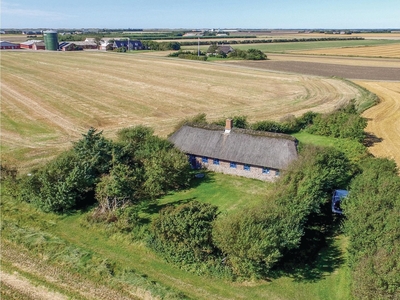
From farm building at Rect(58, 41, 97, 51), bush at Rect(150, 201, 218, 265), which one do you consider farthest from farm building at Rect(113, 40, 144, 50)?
bush at Rect(150, 201, 218, 265)

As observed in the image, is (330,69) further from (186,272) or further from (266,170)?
(186,272)

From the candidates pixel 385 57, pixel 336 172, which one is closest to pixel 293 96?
pixel 336 172

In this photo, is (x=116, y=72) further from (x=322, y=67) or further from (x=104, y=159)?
(x=104, y=159)

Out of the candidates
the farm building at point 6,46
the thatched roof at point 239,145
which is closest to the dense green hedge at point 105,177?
the thatched roof at point 239,145

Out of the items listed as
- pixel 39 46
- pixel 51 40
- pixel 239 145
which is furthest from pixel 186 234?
pixel 39 46

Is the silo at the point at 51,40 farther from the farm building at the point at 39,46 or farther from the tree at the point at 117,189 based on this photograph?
the tree at the point at 117,189
